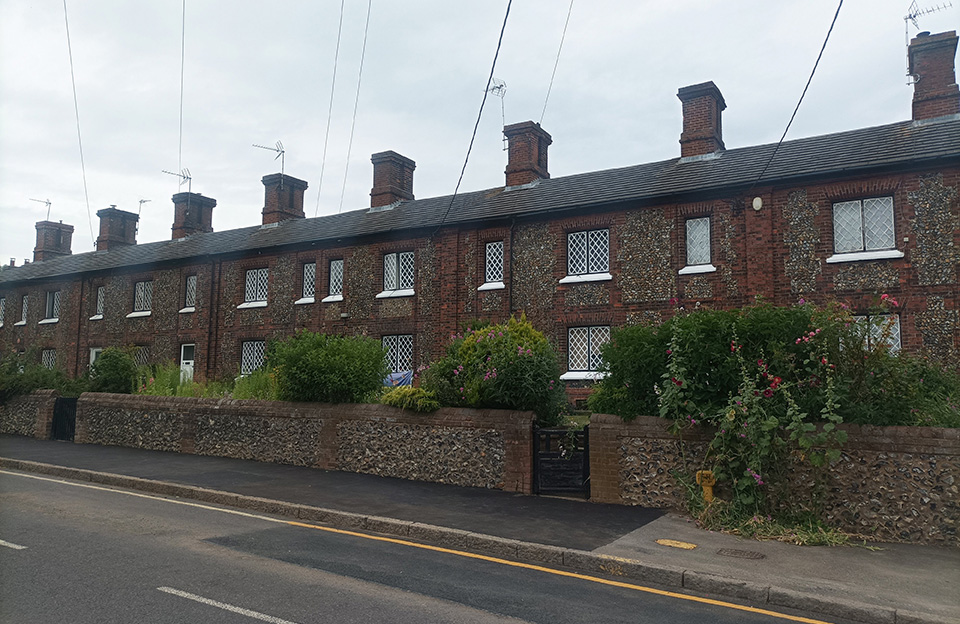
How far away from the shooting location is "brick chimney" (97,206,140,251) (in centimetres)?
3512

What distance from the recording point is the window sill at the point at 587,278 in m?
19.2

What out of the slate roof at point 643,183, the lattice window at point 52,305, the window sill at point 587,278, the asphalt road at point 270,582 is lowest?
the asphalt road at point 270,582

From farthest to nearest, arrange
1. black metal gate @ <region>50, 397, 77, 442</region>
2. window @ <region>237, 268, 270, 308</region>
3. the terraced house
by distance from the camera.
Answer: window @ <region>237, 268, 270, 308</region> < black metal gate @ <region>50, 397, 77, 442</region> < the terraced house

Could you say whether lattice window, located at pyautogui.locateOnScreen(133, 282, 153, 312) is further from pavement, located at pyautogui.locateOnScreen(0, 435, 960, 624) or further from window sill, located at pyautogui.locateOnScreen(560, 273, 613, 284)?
window sill, located at pyautogui.locateOnScreen(560, 273, 613, 284)

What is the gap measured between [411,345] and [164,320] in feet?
41.2

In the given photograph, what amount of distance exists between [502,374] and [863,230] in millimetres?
10565

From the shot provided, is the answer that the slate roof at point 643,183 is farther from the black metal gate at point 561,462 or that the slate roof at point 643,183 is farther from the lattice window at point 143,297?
the black metal gate at point 561,462

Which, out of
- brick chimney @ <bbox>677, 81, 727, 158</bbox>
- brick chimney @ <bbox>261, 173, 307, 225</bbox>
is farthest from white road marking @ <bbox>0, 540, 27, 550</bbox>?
brick chimney @ <bbox>261, 173, 307, 225</bbox>

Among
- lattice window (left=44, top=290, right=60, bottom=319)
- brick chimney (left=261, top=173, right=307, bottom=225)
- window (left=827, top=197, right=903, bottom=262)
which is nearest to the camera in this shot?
window (left=827, top=197, right=903, bottom=262)

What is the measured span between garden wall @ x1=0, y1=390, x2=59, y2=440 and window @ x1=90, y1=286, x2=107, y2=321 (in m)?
A: 11.2

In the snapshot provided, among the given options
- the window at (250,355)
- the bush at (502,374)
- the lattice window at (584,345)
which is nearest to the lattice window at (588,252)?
the lattice window at (584,345)

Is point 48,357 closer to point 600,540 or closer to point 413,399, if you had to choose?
point 413,399

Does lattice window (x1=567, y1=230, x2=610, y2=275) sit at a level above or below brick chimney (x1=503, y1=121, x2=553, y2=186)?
below

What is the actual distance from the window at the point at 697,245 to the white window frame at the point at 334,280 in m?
12.1
